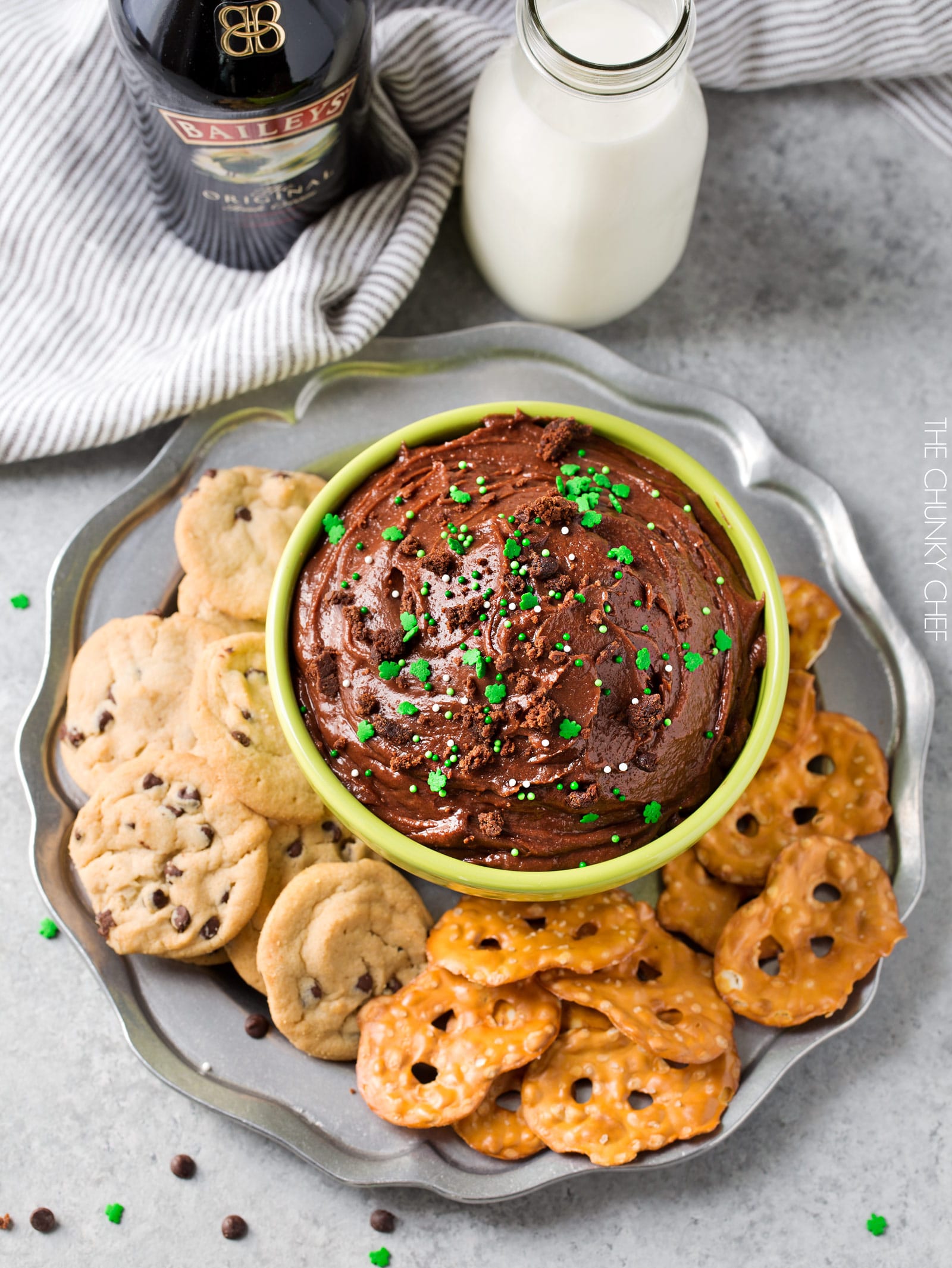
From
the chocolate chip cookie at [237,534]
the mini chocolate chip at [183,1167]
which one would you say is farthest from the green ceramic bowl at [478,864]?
the mini chocolate chip at [183,1167]

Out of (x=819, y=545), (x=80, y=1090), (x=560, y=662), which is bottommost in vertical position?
(x=80, y=1090)

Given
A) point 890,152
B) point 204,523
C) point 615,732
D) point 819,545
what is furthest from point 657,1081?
point 890,152

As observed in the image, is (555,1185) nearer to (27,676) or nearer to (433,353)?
(27,676)

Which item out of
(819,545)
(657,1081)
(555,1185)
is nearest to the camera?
(657,1081)

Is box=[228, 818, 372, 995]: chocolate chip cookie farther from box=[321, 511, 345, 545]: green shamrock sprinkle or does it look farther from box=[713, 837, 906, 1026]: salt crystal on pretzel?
box=[713, 837, 906, 1026]: salt crystal on pretzel

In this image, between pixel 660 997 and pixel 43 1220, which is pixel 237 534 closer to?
pixel 660 997

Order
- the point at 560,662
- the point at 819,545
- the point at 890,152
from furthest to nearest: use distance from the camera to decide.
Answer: the point at 890,152
the point at 819,545
the point at 560,662

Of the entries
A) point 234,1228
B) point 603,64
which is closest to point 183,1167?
point 234,1228
